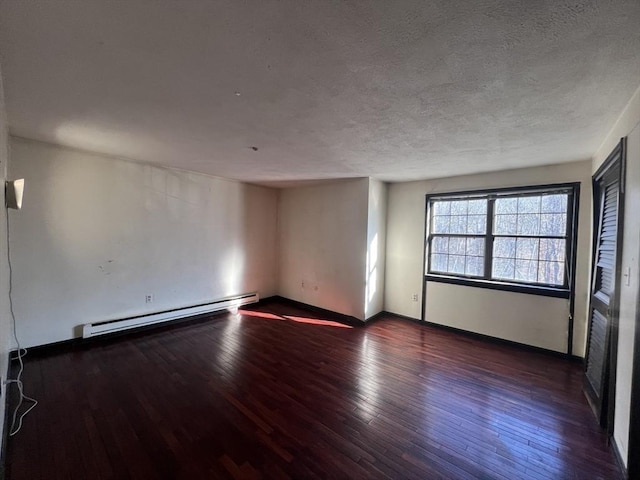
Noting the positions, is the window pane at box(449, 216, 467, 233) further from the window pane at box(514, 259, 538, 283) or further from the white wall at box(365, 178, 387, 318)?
the white wall at box(365, 178, 387, 318)

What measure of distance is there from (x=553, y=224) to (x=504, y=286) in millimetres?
974

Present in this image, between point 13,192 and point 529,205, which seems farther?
point 529,205

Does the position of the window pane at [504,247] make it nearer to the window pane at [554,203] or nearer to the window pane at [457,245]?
the window pane at [457,245]

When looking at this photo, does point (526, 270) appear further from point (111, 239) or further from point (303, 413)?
point (111, 239)

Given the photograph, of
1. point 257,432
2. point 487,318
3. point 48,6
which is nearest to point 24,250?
point 48,6

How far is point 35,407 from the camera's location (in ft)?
6.86

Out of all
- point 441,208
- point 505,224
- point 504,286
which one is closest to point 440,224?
point 441,208

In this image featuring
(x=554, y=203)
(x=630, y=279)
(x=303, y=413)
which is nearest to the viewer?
(x=630, y=279)

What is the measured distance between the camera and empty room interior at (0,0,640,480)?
1.28m

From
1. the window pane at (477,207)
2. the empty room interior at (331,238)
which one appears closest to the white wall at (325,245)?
the empty room interior at (331,238)

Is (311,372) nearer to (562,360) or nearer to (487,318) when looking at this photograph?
(487,318)

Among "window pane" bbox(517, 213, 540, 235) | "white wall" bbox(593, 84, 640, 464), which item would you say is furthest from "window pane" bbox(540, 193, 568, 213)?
Result: "white wall" bbox(593, 84, 640, 464)

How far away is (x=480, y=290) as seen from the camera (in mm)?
3705

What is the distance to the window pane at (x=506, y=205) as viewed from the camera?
140 inches
